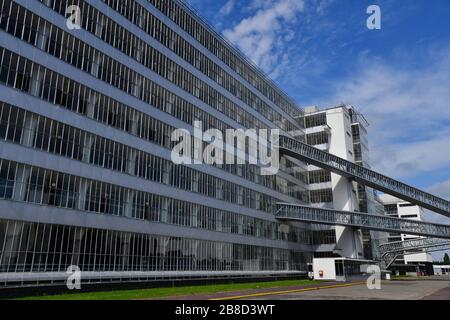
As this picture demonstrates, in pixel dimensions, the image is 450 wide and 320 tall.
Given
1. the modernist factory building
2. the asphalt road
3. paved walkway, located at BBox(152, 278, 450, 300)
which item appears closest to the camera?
paved walkway, located at BBox(152, 278, 450, 300)

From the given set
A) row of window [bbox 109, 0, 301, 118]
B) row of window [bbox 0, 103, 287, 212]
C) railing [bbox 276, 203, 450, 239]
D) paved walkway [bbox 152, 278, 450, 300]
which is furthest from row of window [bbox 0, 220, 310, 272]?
row of window [bbox 109, 0, 301, 118]

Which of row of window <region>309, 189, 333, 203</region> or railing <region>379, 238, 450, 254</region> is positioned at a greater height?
row of window <region>309, 189, 333, 203</region>

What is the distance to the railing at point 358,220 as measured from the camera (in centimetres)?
6116

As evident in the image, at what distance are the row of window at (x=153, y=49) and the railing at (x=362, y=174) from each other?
11.1 m

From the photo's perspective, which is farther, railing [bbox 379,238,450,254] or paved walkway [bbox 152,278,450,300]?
railing [bbox 379,238,450,254]

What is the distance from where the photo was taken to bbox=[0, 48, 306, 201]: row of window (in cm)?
2736

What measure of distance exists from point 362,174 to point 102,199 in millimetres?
47068

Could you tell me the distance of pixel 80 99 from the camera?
3219cm

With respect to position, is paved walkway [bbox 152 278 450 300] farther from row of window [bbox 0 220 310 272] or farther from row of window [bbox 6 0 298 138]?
row of window [bbox 6 0 298 138]

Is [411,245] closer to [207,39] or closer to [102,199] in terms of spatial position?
[207,39]

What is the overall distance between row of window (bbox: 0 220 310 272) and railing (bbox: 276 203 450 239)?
46.2 feet

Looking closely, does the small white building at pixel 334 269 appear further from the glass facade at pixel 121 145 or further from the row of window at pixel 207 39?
the row of window at pixel 207 39

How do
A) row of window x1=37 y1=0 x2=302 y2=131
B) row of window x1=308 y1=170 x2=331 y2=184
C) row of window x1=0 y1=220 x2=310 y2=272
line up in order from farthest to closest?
row of window x1=308 y1=170 x2=331 y2=184 → row of window x1=37 y1=0 x2=302 y2=131 → row of window x1=0 y1=220 x2=310 y2=272

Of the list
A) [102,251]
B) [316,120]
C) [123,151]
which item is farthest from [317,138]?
[102,251]
